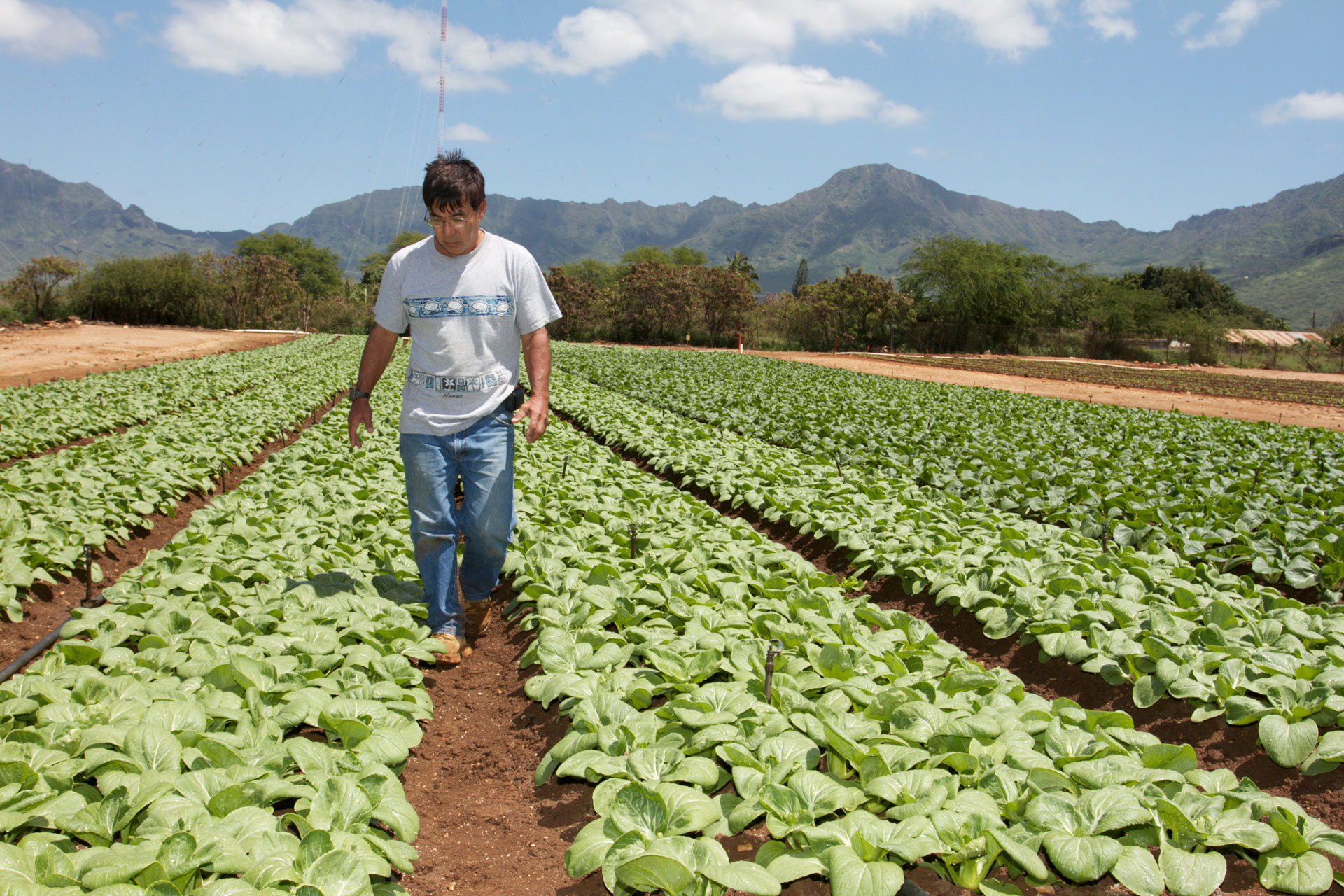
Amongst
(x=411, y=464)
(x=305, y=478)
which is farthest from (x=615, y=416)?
(x=411, y=464)

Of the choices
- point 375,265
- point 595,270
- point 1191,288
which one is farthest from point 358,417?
point 595,270

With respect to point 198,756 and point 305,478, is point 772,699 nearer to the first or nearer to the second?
point 198,756

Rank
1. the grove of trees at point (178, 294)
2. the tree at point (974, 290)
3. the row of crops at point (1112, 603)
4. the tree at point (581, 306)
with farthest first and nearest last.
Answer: the tree at point (974, 290) < the grove of trees at point (178, 294) < the tree at point (581, 306) < the row of crops at point (1112, 603)

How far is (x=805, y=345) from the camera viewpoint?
172 ft

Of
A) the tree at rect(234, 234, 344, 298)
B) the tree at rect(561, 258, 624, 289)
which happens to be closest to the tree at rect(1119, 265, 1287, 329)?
the tree at rect(561, 258, 624, 289)

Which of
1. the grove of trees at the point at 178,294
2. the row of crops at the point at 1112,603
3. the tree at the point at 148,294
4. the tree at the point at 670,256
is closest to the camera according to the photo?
the row of crops at the point at 1112,603

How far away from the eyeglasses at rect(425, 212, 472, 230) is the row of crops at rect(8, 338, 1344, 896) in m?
1.91

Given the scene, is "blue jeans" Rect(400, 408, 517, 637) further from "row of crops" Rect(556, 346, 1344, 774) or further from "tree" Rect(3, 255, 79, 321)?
"tree" Rect(3, 255, 79, 321)

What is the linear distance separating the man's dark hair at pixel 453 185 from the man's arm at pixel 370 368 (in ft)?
2.43

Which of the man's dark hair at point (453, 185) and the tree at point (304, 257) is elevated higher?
the tree at point (304, 257)

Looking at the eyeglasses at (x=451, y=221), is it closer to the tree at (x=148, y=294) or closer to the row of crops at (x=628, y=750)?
the row of crops at (x=628, y=750)

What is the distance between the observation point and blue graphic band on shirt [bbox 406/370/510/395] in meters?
3.82

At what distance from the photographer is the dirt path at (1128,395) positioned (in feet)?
65.4

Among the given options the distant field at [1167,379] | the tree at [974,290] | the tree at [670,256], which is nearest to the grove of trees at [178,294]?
the tree at [974,290]
